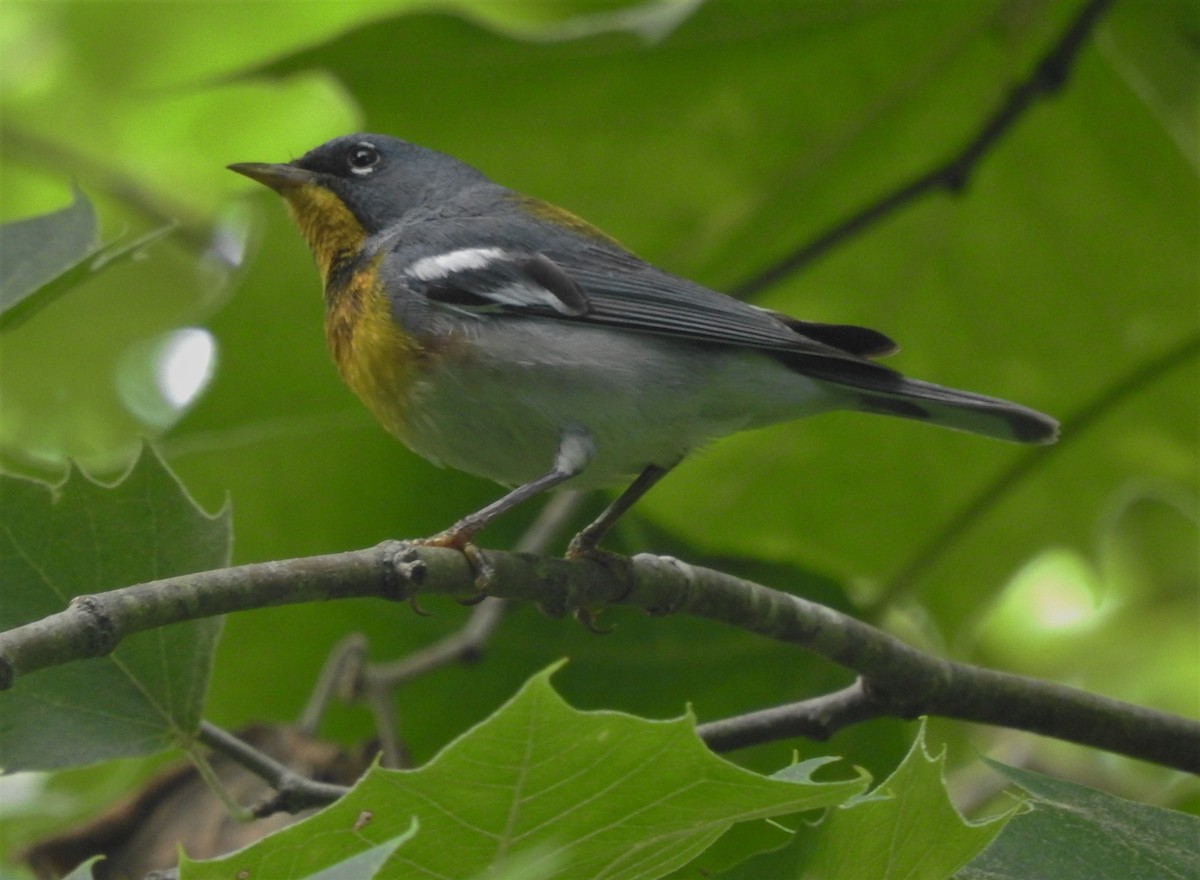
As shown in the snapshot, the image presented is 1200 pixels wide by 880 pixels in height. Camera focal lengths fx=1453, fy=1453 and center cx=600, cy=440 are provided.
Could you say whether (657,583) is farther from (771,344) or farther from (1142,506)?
(1142,506)

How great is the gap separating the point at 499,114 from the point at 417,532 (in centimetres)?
130

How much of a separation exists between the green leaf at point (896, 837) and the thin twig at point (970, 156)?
8.81 feet

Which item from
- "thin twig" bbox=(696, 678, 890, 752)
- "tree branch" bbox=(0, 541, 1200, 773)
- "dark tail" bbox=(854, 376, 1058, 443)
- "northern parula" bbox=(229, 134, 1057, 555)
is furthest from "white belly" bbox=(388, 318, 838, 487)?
"thin twig" bbox=(696, 678, 890, 752)

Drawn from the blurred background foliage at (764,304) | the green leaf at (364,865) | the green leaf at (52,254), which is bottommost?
the blurred background foliage at (764,304)

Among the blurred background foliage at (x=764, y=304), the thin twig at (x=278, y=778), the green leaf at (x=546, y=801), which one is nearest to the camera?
the green leaf at (x=546, y=801)

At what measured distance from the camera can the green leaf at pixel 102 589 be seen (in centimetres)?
254

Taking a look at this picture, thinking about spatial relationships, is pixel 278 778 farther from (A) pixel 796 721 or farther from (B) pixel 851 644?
(B) pixel 851 644

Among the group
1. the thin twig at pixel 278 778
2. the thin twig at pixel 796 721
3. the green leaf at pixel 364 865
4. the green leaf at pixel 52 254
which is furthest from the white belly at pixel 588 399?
the green leaf at pixel 364 865

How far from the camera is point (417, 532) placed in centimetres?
448

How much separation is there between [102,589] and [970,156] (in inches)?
115

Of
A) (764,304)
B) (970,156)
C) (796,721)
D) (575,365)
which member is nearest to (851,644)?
(796,721)

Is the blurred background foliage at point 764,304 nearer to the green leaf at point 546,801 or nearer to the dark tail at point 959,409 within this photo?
the dark tail at point 959,409

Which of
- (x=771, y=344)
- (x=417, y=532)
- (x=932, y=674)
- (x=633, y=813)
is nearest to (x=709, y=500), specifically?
(x=417, y=532)

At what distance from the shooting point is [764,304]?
4.88 meters
